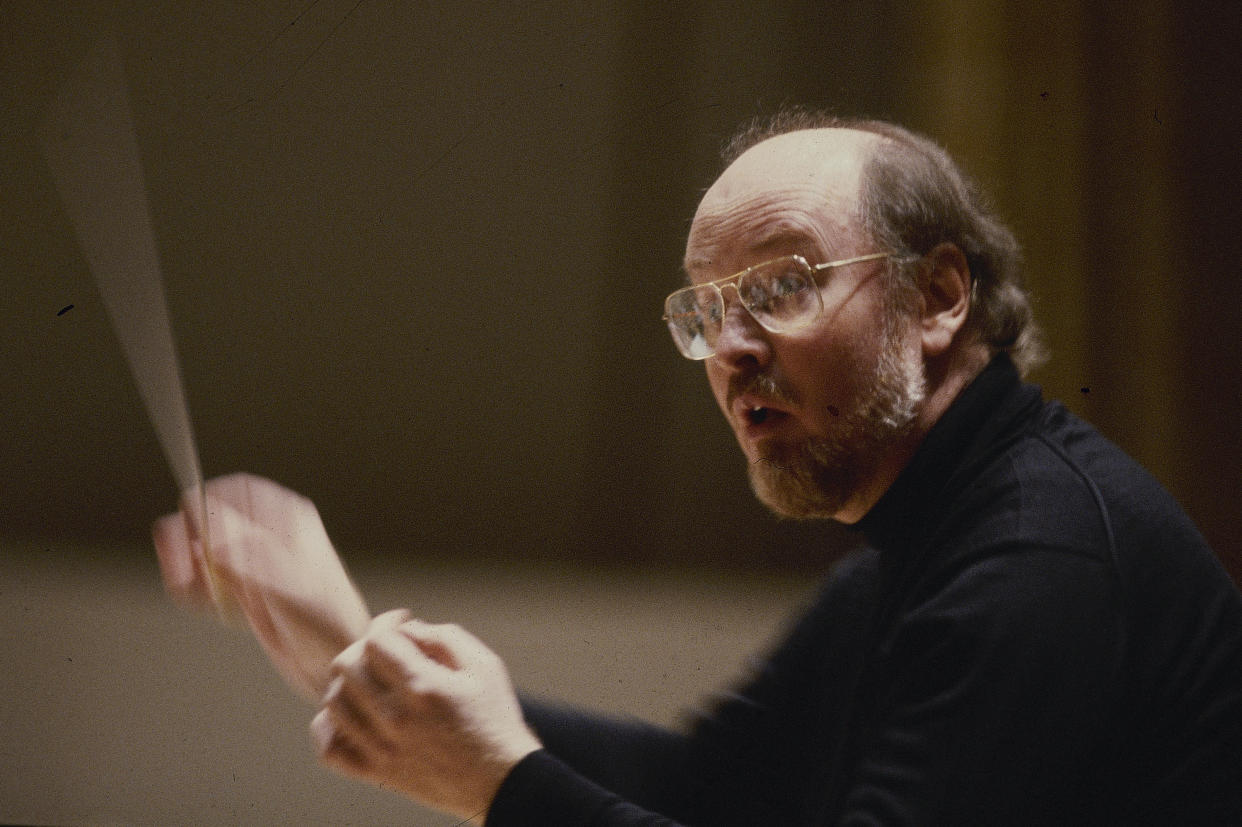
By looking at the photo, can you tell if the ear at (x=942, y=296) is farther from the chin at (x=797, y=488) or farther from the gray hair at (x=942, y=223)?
the chin at (x=797, y=488)

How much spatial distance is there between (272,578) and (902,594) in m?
0.61

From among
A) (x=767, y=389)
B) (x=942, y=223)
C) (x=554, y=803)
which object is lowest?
(x=554, y=803)

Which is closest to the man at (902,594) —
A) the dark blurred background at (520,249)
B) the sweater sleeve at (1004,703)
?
the sweater sleeve at (1004,703)

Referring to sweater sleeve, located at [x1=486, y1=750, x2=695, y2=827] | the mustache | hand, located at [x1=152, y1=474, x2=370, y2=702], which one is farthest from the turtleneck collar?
hand, located at [x1=152, y1=474, x2=370, y2=702]

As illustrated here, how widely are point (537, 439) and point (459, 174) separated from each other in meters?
0.38

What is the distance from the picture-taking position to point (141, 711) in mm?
1366

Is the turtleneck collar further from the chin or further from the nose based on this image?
the nose

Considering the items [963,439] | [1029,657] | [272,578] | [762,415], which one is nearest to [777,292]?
[762,415]

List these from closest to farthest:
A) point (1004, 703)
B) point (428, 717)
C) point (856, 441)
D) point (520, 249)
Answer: point (1004, 703) → point (428, 717) → point (856, 441) → point (520, 249)

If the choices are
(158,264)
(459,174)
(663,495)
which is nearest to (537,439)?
(663,495)

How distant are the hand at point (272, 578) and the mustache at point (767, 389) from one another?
1.46 feet

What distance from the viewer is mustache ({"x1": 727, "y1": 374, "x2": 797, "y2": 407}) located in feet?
3.37

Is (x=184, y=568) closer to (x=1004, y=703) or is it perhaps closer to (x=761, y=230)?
(x=761, y=230)

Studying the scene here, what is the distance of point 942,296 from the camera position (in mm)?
1075
